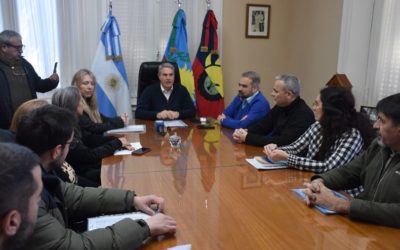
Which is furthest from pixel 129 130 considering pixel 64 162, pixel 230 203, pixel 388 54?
pixel 388 54

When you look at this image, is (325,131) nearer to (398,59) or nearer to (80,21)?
(398,59)

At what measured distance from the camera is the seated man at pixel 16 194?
76 centimetres

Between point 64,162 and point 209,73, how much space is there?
2.77m

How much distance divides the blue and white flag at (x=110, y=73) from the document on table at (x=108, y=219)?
2.87 meters

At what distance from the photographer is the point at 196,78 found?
454 cm

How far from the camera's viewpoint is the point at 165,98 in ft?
12.4

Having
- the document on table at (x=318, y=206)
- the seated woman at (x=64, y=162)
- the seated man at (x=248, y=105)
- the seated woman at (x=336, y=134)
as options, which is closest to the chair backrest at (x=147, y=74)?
the seated man at (x=248, y=105)

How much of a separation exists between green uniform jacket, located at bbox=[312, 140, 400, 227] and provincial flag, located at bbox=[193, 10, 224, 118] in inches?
109

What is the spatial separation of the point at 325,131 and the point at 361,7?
81.9 inches

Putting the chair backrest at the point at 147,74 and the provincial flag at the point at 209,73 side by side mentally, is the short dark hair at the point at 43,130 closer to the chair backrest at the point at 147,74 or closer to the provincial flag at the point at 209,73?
the chair backrest at the point at 147,74

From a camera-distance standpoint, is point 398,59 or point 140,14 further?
point 140,14

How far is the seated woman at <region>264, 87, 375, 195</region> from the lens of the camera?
2.02m

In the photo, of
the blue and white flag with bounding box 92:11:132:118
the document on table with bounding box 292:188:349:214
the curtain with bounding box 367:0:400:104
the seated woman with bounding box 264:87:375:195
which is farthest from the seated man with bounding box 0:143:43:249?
the blue and white flag with bounding box 92:11:132:118

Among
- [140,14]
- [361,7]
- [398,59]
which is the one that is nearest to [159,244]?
[398,59]
